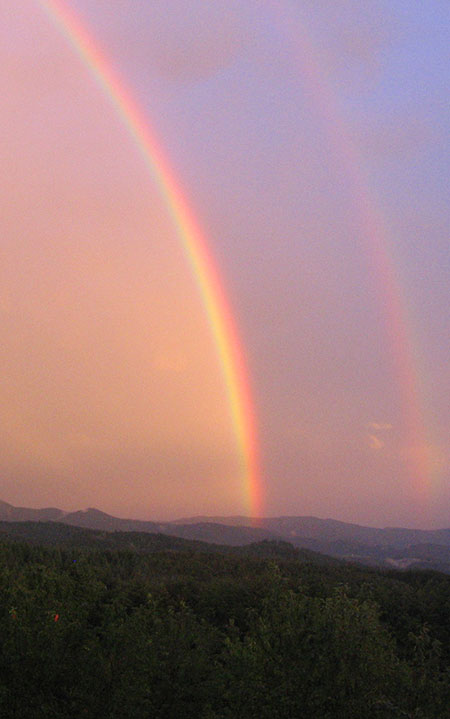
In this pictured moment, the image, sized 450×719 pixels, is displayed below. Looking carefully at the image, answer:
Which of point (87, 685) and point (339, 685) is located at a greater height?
point (339, 685)

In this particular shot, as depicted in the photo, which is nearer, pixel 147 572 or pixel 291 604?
pixel 291 604

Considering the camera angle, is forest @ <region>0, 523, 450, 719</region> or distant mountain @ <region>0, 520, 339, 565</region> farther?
distant mountain @ <region>0, 520, 339, 565</region>

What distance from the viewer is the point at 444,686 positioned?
43.9ft

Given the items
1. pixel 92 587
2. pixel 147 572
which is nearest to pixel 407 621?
pixel 147 572

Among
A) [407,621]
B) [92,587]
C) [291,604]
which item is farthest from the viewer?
[407,621]

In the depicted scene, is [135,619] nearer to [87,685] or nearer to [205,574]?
[87,685]

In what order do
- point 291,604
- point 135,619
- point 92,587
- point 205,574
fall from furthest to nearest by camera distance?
point 205,574 → point 92,587 → point 135,619 → point 291,604

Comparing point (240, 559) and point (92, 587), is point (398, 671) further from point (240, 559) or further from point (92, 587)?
point (240, 559)

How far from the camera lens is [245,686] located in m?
12.4

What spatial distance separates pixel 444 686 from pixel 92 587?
1075 cm

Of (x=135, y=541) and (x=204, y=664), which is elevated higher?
(x=135, y=541)

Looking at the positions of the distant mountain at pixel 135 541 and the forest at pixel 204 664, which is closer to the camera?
the forest at pixel 204 664

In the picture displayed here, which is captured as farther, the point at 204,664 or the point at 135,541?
the point at 135,541

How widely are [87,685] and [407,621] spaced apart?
3232 centimetres
